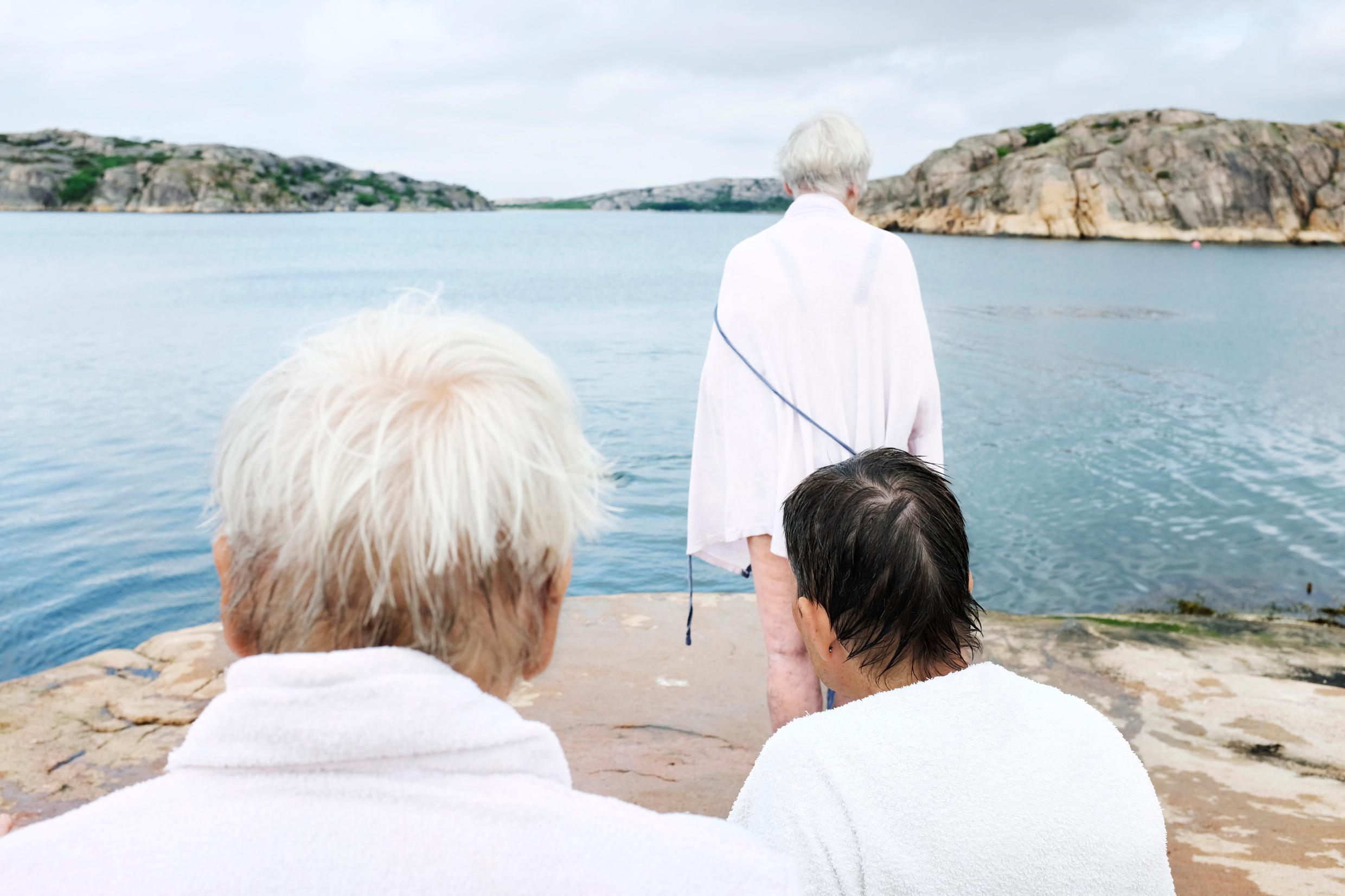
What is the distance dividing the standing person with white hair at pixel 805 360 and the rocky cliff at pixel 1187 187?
72416 millimetres

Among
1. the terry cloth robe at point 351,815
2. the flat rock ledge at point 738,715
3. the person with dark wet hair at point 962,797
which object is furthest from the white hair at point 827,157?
the terry cloth robe at point 351,815

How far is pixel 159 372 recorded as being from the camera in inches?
653

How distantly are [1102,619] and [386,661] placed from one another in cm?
657

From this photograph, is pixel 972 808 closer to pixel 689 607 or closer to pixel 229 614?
pixel 229 614

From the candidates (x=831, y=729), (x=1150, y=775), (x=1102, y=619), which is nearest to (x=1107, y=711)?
(x=1150, y=775)

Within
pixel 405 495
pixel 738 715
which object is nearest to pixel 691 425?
pixel 738 715

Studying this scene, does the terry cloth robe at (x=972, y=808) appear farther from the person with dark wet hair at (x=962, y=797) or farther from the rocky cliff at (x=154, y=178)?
the rocky cliff at (x=154, y=178)

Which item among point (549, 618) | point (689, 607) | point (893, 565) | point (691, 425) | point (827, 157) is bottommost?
point (691, 425)

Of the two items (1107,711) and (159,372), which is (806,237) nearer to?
(1107,711)

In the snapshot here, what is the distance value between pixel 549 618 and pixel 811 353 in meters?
1.86

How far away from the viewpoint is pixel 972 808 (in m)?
1.48

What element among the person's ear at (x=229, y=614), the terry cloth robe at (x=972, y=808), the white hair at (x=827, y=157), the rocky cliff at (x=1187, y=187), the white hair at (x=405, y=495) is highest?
the rocky cliff at (x=1187, y=187)

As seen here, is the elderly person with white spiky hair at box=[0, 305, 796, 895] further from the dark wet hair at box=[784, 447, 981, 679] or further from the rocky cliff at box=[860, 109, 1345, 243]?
the rocky cliff at box=[860, 109, 1345, 243]

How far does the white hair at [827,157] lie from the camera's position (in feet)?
9.82
